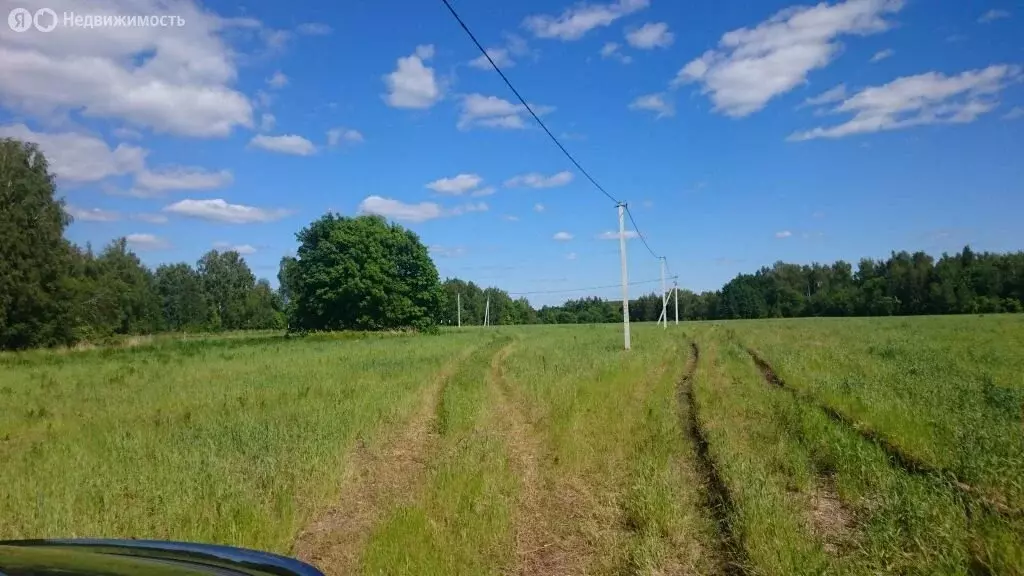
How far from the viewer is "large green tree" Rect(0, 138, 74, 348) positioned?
4066cm

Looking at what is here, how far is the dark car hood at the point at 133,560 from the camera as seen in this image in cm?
219

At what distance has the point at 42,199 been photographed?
44125 mm

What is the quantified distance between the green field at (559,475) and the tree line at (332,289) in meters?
38.6

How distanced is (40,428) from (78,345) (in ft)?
131

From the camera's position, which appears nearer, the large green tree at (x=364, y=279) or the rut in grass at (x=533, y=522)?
the rut in grass at (x=533, y=522)

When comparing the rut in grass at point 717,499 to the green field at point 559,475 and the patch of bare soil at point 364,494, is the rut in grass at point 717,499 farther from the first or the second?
the patch of bare soil at point 364,494

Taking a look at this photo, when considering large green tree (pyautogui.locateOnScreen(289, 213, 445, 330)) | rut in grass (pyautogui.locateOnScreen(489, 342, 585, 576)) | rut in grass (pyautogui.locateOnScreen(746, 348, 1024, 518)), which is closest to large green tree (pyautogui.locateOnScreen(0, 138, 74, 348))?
large green tree (pyautogui.locateOnScreen(289, 213, 445, 330))

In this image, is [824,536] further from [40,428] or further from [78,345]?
[78,345]

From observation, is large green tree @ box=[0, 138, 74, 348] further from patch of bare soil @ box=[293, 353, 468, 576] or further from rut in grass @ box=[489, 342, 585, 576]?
rut in grass @ box=[489, 342, 585, 576]

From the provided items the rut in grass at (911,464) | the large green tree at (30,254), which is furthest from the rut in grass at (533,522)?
the large green tree at (30,254)

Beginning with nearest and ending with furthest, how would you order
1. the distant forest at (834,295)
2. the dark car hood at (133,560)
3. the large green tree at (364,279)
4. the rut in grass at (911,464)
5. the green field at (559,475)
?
the dark car hood at (133,560)
the green field at (559,475)
the rut in grass at (911,464)
the large green tree at (364,279)
the distant forest at (834,295)

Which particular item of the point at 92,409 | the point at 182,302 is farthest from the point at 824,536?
the point at 182,302

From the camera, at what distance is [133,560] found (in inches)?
98.0

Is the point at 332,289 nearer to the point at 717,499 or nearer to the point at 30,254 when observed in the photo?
the point at 30,254
